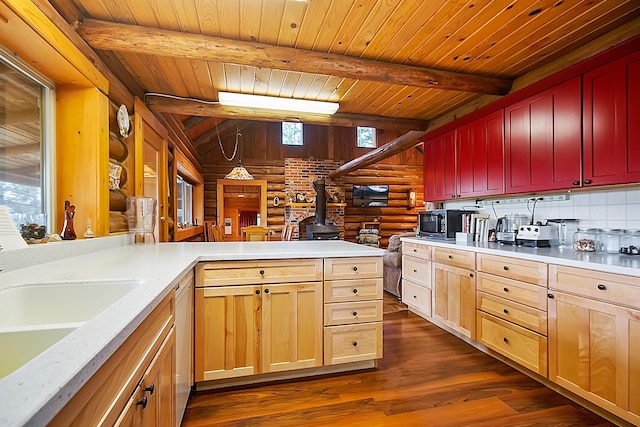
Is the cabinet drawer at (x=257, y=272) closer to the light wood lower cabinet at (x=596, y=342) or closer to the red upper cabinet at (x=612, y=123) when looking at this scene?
the light wood lower cabinet at (x=596, y=342)

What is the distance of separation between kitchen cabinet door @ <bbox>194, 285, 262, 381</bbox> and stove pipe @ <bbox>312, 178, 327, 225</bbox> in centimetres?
517

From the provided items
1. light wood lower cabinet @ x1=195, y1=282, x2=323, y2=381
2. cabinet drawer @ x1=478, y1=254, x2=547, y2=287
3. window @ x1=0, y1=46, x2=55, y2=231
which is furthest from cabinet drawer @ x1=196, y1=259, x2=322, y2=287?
cabinet drawer @ x1=478, y1=254, x2=547, y2=287

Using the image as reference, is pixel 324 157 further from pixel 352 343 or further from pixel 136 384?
pixel 136 384

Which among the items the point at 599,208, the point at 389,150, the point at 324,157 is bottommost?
the point at 599,208

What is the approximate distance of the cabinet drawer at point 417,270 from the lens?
312 centimetres

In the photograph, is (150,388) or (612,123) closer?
(150,388)

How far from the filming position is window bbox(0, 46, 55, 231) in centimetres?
156

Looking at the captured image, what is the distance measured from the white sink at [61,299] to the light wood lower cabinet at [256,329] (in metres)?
0.73

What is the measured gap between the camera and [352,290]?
2.10 m

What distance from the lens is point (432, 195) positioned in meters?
3.88

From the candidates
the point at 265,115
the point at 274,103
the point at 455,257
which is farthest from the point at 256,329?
the point at 265,115

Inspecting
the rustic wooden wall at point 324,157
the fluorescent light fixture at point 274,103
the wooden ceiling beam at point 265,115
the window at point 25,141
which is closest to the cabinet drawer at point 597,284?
the fluorescent light fixture at point 274,103

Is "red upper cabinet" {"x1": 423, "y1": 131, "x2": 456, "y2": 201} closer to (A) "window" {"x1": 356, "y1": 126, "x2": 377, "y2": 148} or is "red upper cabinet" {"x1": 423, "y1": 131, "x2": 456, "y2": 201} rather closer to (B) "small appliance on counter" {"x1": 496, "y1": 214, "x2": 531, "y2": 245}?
(B) "small appliance on counter" {"x1": 496, "y1": 214, "x2": 531, "y2": 245}

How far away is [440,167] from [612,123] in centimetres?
180
